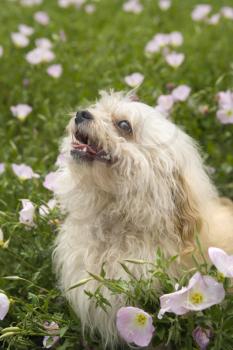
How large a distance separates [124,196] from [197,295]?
582 mm

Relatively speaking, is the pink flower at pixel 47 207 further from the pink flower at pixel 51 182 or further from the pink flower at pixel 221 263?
the pink flower at pixel 221 263

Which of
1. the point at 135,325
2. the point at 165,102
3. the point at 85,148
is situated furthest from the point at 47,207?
the point at 165,102

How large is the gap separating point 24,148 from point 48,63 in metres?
0.94

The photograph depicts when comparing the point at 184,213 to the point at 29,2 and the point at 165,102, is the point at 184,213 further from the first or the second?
the point at 29,2

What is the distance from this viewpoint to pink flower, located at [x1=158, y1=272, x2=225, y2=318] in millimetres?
2105

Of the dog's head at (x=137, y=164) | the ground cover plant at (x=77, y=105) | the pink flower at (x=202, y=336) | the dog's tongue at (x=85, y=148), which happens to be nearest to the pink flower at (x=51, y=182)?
the ground cover plant at (x=77, y=105)

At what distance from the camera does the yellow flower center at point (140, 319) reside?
7.40 ft

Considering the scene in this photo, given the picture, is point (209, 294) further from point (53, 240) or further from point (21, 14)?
point (21, 14)

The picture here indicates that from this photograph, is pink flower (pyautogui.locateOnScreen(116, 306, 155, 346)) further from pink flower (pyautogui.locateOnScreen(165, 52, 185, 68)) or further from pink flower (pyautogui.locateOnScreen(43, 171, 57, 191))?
pink flower (pyautogui.locateOnScreen(165, 52, 185, 68))

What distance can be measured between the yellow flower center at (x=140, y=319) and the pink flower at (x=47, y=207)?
0.81 m

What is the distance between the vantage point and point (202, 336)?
2.32 m

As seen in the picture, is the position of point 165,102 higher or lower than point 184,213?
higher

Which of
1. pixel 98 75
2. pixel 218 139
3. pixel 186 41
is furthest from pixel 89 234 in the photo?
pixel 186 41

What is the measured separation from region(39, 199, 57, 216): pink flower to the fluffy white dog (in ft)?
0.58
